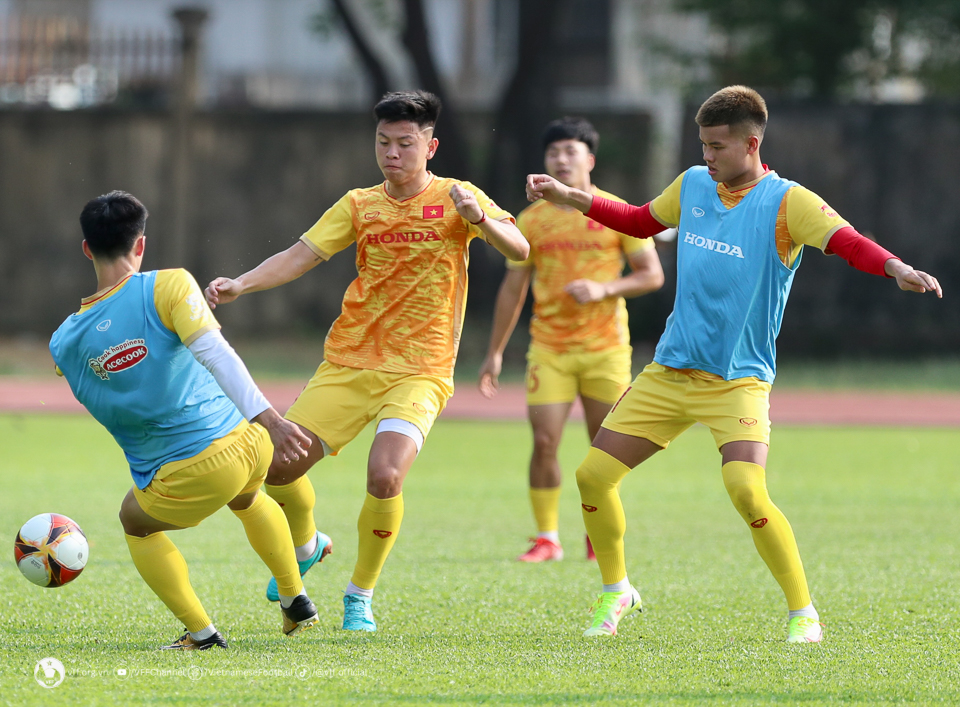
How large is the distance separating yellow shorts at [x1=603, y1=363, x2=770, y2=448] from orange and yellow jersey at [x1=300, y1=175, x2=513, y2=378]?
0.88 m

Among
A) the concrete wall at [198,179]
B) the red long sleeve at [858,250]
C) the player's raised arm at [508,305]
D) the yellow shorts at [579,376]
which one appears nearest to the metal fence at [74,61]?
the concrete wall at [198,179]

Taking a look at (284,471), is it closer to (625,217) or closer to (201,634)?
(201,634)

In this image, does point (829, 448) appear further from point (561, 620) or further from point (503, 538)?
point (561, 620)

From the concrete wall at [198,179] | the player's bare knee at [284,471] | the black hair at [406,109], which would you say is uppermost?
the black hair at [406,109]

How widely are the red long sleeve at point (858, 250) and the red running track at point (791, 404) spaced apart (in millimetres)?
9578

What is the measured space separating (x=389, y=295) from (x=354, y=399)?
49 cm

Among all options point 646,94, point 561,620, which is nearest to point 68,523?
point 561,620

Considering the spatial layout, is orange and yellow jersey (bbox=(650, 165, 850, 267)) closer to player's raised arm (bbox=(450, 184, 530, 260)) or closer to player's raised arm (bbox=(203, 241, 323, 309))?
player's raised arm (bbox=(450, 184, 530, 260))

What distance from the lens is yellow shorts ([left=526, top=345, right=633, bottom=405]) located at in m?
7.15

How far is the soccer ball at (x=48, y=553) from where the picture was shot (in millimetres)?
4637

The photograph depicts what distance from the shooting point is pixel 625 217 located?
5.41m

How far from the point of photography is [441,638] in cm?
497

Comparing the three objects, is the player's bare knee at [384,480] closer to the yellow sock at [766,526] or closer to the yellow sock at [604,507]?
the yellow sock at [604,507]

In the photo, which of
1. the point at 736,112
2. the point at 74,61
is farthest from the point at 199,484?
the point at 74,61
